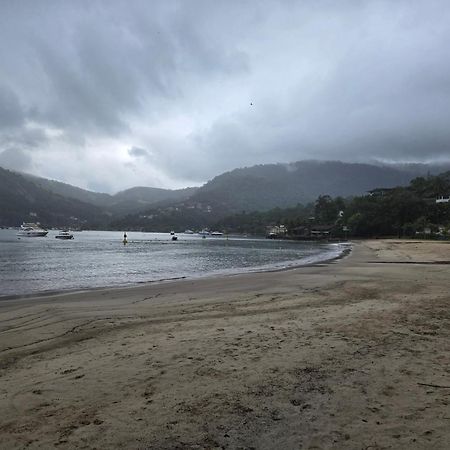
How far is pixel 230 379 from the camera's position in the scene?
19.4 ft

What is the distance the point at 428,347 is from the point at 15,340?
8.97 meters

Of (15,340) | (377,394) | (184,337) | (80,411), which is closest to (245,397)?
(377,394)

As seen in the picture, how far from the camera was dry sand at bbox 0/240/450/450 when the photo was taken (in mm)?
4289

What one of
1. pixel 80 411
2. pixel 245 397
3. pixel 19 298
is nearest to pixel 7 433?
pixel 80 411

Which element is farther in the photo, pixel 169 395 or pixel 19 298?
pixel 19 298

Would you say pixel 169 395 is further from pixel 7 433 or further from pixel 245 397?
pixel 7 433

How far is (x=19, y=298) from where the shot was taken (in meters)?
16.6

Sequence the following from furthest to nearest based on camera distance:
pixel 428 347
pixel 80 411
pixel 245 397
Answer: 1. pixel 428 347
2. pixel 245 397
3. pixel 80 411

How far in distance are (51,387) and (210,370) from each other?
2446mm

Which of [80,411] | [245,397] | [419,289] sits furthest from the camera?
[419,289]

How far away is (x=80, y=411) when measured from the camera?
4.90 m

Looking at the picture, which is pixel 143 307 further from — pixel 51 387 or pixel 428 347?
pixel 428 347

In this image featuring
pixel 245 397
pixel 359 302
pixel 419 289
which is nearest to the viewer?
pixel 245 397

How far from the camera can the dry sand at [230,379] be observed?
4289 millimetres
